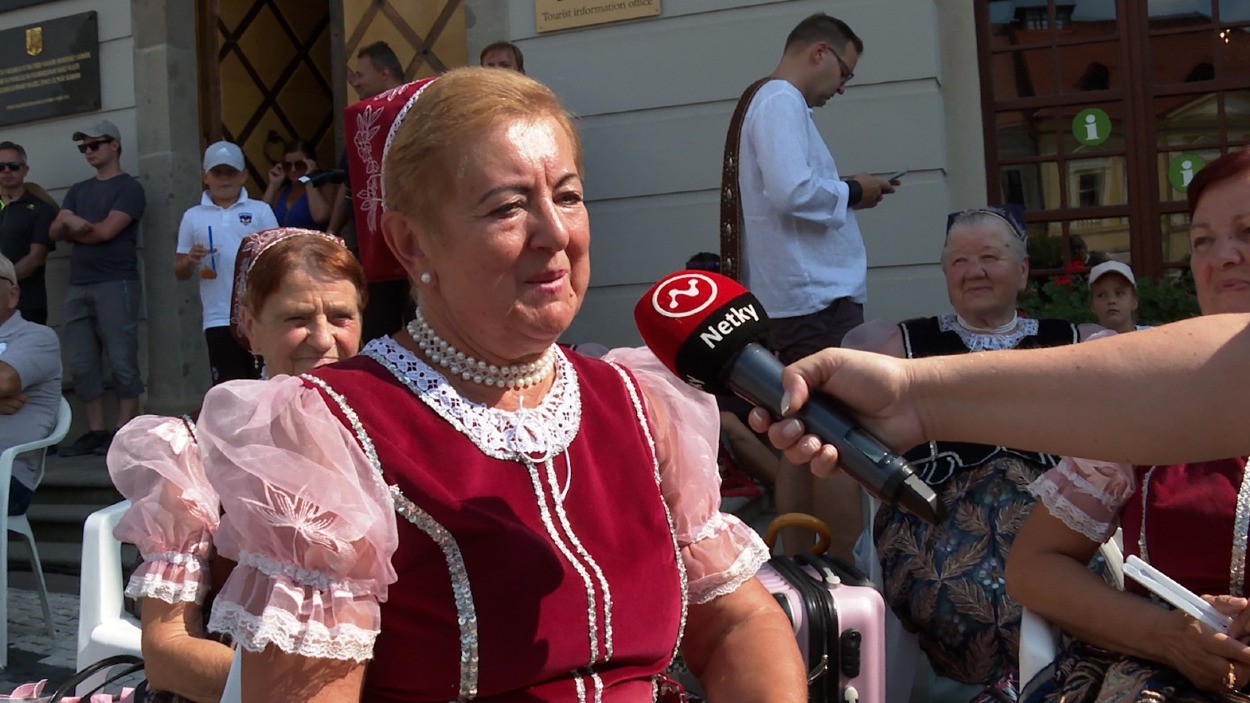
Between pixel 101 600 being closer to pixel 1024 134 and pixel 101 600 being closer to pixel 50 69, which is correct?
pixel 1024 134

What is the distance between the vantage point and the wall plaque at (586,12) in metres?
6.78

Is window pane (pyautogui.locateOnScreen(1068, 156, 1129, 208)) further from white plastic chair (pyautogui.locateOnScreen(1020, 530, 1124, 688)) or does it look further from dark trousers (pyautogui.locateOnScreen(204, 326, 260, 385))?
dark trousers (pyautogui.locateOnScreen(204, 326, 260, 385))

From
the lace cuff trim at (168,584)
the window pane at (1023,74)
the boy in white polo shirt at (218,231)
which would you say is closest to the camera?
the lace cuff trim at (168,584)

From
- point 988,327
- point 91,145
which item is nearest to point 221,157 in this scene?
point 91,145

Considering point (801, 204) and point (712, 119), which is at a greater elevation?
point (712, 119)

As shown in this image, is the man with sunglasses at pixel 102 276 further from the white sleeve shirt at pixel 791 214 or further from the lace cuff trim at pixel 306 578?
the lace cuff trim at pixel 306 578

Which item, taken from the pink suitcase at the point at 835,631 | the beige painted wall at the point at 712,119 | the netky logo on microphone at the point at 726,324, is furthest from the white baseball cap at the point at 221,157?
the netky logo on microphone at the point at 726,324

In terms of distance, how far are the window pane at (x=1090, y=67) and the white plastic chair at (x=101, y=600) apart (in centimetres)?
535

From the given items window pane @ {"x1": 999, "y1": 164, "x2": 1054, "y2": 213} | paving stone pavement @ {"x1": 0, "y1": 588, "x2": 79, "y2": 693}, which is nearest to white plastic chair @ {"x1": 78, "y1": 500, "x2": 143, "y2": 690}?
paving stone pavement @ {"x1": 0, "y1": 588, "x2": 79, "y2": 693}

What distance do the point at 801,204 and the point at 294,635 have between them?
343 centimetres

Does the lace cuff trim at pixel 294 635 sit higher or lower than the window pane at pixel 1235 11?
lower

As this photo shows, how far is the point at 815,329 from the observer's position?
4883 millimetres

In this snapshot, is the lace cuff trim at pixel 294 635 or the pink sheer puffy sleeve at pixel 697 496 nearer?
the lace cuff trim at pixel 294 635

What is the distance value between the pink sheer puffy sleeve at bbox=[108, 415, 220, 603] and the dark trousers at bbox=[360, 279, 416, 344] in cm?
307
